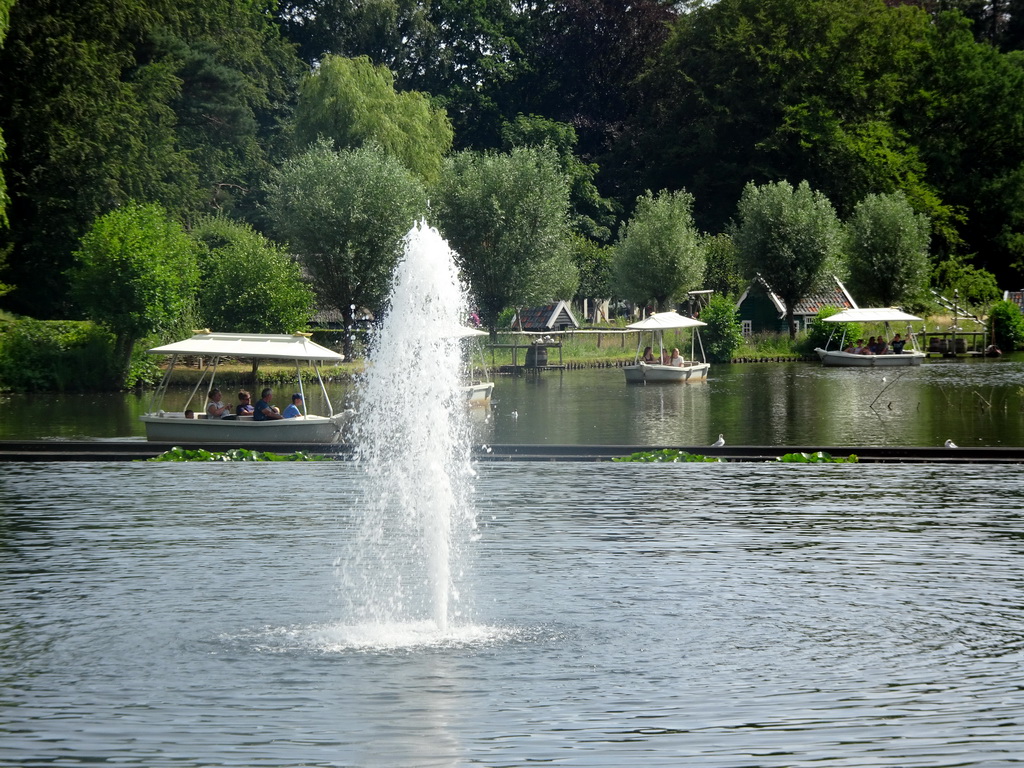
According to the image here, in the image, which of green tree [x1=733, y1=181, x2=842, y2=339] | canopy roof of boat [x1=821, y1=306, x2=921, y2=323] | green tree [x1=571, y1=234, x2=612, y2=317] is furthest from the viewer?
green tree [x1=571, y1=234, x2=612, y2=317]

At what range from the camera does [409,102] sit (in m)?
82.3

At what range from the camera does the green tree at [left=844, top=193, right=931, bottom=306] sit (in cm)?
8900

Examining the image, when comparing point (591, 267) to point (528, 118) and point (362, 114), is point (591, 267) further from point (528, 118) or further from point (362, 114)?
point (362, 114)

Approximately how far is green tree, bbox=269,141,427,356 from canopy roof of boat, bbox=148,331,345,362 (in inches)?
1307

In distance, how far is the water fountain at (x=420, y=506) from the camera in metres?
14.0

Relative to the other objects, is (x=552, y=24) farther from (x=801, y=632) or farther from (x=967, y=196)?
(x=801, y=632)

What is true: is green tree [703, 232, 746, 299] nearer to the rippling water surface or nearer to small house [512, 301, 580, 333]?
small house [512, 301, 580, 333]

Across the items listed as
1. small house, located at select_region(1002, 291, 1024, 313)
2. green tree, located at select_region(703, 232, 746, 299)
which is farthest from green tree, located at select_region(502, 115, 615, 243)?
small house, located at select_region(1002, 291, 1024, 313)

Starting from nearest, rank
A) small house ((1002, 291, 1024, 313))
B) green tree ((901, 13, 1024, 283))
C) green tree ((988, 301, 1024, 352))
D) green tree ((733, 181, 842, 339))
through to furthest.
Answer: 1. green tree ((988, 301, 1024, 352))
2. green tree ((733, 181, 842, 339))
3. small house ((1002, 291, 1024, 313))
4. green tree ((901, 13, 1024, 283))

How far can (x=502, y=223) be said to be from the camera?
7488 cm

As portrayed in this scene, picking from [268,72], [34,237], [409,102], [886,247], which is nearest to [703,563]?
[34,237]

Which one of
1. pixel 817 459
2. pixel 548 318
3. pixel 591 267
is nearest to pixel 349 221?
pixel 548 318

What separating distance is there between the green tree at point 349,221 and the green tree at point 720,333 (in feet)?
60.4

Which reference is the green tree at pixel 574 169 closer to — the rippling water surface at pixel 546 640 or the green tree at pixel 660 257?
the green tree at pixel 660 257
